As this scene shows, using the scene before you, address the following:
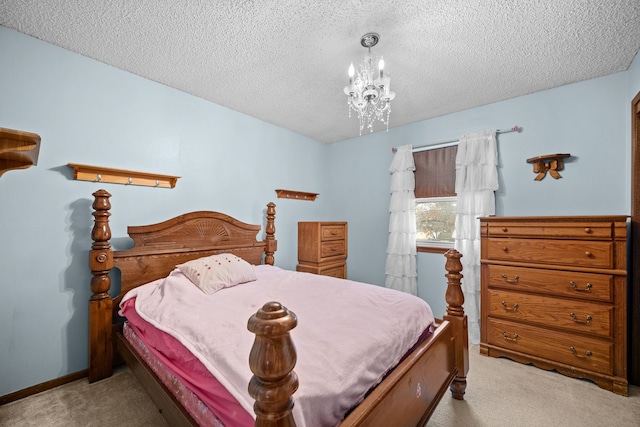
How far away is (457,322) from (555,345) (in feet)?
3.51

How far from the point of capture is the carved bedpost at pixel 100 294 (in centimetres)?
204

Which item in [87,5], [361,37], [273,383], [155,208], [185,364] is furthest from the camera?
[155,208]

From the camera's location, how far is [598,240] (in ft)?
6.88

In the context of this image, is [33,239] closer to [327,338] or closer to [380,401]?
[327,338]

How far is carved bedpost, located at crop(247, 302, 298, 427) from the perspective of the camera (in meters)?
0.64

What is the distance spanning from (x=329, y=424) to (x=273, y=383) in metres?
0.43

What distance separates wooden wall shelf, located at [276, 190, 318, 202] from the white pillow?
4.77ft

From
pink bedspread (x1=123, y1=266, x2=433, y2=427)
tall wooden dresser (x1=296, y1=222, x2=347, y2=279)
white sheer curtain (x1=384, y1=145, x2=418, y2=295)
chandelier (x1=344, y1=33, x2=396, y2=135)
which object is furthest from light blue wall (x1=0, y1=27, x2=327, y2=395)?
white sheer curtain (x1=384, y1=145, x2=418, y2=295)

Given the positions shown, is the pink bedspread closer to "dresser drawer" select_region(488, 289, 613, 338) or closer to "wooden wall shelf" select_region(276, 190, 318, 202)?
"dresser drawer" select_region(488, 289, 613, 338)

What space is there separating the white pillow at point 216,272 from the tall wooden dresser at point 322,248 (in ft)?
4.36

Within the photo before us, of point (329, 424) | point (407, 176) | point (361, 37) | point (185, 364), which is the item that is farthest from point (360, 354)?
point (407, 176)

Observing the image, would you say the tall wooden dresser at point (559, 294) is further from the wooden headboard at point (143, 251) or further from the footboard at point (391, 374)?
the wooden headboard at point (143, 251)

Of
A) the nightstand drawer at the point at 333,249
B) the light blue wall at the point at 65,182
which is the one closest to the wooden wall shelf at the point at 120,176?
the light blue wall at the point at 65,182

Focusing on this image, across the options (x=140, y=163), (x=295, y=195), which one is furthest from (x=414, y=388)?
(x=295, y=195)
